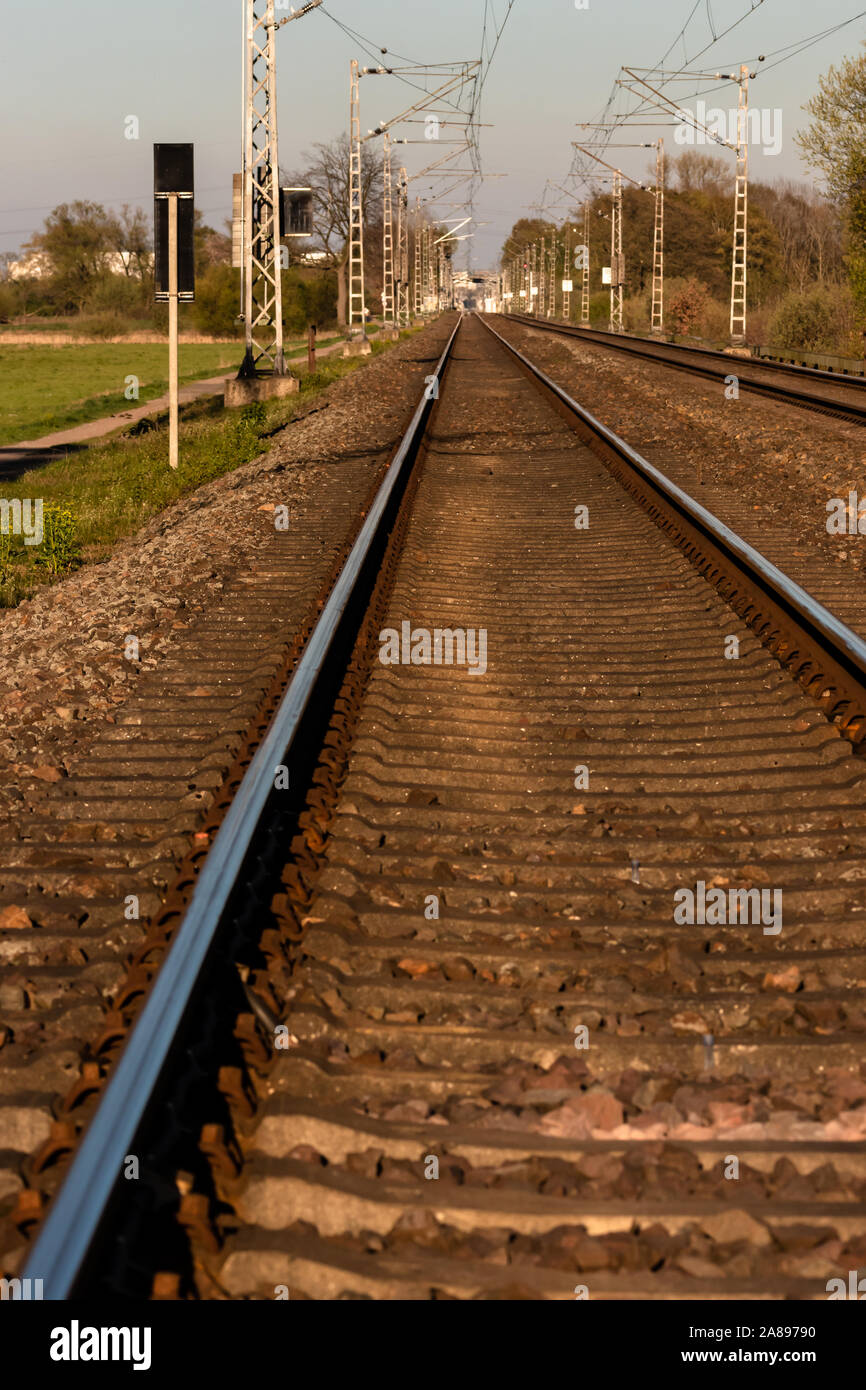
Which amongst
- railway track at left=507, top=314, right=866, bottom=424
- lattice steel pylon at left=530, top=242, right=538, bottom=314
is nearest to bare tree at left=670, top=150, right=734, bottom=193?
lattice steel pylon at left=530, top=242, right=538, bottom=314

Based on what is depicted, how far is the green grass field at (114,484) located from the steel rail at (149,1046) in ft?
19.4

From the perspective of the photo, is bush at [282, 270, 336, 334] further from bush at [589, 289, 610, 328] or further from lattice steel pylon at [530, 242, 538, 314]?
lattice steel pylon at [530, 242, 538, 314]

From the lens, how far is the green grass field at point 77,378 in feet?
117

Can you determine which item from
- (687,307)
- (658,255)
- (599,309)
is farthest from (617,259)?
(599,309)

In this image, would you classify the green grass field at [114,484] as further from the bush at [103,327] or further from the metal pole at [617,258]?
the bush at [103,327]

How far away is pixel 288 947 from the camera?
3580 mm

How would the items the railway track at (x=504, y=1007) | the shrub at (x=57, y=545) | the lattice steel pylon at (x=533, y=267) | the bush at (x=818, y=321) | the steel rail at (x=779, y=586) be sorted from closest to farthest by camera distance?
the railway track at (x=504, y=1007) → the steel rail at (x=779, y=586) → the shrub at (x=57, y=545) → the bush at (x=818, y=321) → the lattice steel pylon at (x=533, y=267)

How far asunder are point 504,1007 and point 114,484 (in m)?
13.8

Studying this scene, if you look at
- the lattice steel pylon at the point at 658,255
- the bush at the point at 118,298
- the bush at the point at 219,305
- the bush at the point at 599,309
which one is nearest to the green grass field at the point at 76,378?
the bush at the point at 219,305

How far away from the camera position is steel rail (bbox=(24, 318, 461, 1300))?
2.29m

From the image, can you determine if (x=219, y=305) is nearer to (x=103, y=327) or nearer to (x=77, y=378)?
(x=103, y=327)

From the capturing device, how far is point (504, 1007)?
3365mm

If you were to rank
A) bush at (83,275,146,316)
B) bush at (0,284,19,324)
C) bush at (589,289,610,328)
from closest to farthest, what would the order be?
1. bush at (589,289,610,328)
2. bush at (83,275,146,316)
3. bush at (0,284,19,324)

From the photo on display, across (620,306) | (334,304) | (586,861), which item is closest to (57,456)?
(586,861)
